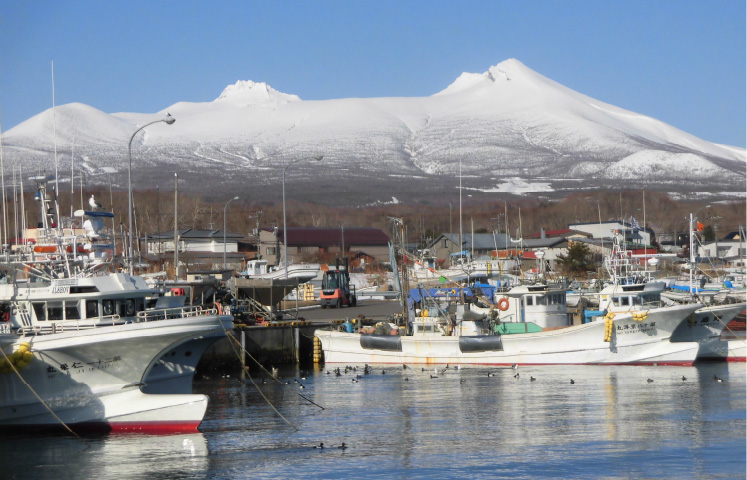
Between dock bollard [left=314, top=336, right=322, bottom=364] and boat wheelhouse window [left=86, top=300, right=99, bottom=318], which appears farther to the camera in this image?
dock bollard [left=314, top=336, right=322, bottom=364]

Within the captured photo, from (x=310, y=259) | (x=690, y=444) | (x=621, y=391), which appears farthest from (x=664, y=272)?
(x=690, y=444)

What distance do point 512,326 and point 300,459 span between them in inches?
882

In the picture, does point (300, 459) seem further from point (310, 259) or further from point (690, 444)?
point (310, 259)

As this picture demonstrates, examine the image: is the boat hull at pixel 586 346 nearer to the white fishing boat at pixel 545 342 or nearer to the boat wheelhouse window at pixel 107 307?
the white fishing boat at pixel 545 342

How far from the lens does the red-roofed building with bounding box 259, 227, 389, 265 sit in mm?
123500

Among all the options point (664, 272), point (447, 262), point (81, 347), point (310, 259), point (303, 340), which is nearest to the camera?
point (81, 347)

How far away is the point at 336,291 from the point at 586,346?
2718 centimetres

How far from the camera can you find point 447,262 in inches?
4400

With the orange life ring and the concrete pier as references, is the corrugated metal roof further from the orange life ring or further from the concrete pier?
the orange life ring

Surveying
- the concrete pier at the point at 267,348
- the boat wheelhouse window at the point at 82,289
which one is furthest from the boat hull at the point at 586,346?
the boat wheelhouse window at the point at 82,289

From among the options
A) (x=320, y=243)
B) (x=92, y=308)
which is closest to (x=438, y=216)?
(x=320, y=243)

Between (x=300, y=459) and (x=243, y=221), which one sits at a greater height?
(x=243, y=221)

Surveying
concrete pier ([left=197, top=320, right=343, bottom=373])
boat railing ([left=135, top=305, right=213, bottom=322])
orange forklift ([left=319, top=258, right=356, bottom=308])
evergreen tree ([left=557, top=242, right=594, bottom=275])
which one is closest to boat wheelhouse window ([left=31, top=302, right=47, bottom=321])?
boat railing ([left=135, top=305, right=213, bottom=322])

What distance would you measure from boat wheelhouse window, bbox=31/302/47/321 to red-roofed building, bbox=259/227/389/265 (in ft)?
287
